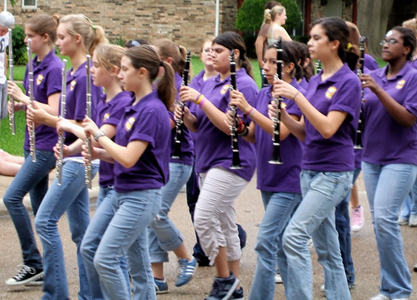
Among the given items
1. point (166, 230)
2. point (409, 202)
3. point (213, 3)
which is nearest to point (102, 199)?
point (166, 230)

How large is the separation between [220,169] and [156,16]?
27.1m

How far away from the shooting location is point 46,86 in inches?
222

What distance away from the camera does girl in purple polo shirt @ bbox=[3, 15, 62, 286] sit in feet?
18.2

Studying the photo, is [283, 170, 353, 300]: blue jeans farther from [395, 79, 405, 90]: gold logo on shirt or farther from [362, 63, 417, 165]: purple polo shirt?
[395, 79, 405, 90]: gold logo on shirt

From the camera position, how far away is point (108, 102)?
4.88 metres

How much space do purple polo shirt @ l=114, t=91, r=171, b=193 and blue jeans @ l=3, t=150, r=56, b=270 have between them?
1250mm

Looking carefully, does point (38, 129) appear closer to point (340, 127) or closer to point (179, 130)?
point (179, 130)

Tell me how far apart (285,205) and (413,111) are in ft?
4.00

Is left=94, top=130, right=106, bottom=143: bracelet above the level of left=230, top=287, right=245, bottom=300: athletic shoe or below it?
above

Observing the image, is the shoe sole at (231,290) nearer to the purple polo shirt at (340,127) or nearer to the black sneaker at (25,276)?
the purple polo shirt at (340,127)

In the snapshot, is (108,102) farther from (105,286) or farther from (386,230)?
(386,230)

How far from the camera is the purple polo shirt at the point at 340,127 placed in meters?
4.64

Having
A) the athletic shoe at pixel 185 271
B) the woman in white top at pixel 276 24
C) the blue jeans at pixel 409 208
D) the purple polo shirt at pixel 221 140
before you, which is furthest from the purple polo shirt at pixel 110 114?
the woman in white top at pixel 276 24

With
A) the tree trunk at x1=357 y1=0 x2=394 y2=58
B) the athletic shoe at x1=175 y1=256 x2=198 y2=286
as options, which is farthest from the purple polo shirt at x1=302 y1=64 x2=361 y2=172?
the tree trunk at x1=357 y1=0 x2=394 y2=58
